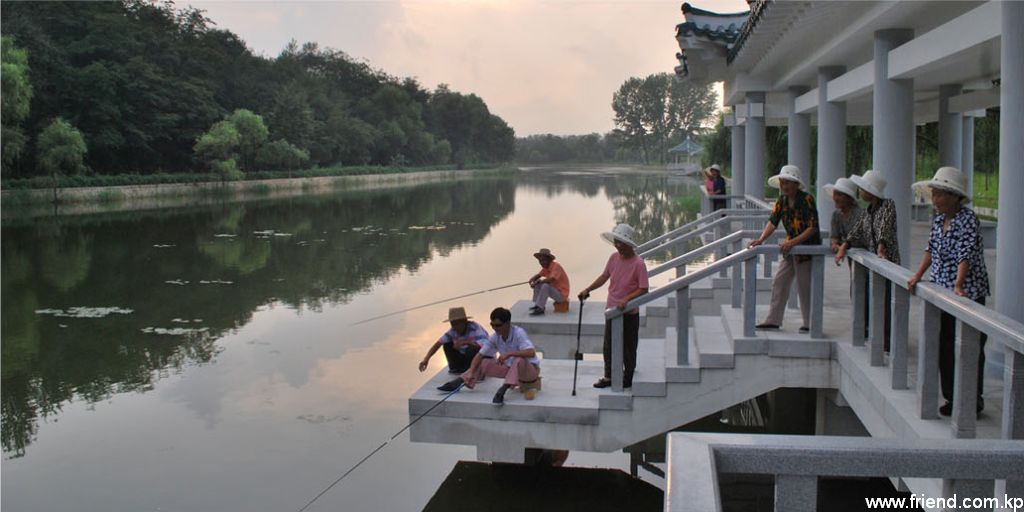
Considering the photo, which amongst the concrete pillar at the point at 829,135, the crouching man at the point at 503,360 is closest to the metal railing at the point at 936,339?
the crouching man at the point at 503,360

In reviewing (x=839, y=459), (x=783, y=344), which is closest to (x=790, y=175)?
(x=783, y=344)

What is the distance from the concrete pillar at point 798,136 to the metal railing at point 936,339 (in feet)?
28.8

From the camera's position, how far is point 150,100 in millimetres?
51469

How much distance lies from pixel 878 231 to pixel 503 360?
298 centimetres

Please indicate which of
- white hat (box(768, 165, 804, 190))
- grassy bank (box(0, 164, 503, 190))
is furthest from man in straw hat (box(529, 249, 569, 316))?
grassy bank (box(0, 164, 503, 190))

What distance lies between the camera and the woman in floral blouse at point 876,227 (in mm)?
5957

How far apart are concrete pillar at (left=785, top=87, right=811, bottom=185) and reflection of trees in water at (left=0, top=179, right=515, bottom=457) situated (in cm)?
806

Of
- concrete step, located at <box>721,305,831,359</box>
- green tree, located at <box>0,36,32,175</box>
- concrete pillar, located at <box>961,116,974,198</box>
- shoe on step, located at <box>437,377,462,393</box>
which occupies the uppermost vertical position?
green tree, located at <box>0,36,32,175</box>

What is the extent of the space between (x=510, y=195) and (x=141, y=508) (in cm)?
5093

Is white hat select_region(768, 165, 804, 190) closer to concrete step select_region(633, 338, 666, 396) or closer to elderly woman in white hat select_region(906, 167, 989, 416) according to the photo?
concrete step select_region(633, 338, 666, 396)

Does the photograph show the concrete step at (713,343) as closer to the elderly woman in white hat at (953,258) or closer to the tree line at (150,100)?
the elderly woman in white hat at (953,258)

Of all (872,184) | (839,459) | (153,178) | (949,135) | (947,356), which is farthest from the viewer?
(153,178)

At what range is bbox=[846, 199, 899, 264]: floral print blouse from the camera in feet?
19.5

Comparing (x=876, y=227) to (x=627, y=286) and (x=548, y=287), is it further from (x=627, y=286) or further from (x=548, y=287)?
(x=548, y=287)
